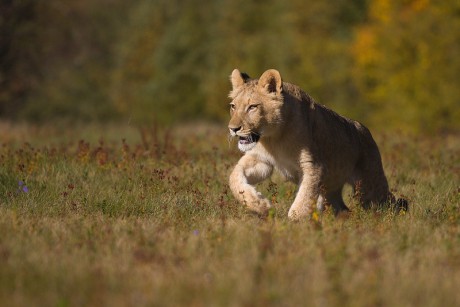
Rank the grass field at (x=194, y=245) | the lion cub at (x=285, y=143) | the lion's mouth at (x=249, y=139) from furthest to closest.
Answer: the lion's mouth at (x=249, y=139) < the lion cub at (x=285, y=143) < the grass field at (x=194, y=245)

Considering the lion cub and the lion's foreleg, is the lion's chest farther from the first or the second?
the lion's foreleg

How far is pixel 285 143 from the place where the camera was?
23.9ft

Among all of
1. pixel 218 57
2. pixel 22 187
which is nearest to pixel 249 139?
pixel 22 187

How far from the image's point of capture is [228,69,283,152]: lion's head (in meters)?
7.20

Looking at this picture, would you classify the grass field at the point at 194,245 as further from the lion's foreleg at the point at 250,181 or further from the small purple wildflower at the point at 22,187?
the lion's foreleg at the point at 250,181

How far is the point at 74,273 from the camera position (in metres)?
4.52

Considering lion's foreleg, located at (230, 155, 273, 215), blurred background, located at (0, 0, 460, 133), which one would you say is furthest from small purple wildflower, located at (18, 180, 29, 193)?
blurred background, located at (0, 0, 460, 133)

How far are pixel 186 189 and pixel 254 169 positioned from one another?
97 cm

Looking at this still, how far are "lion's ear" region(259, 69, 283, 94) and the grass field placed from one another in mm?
1197

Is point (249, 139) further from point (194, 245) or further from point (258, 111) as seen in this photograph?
point (194, 245)

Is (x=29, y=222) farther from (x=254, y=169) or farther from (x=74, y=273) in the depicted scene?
(x=254, y=169)

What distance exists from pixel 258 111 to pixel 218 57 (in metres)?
37.0

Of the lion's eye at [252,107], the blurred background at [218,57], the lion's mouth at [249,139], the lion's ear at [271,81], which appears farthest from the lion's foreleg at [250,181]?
the blurred background at [218,57]

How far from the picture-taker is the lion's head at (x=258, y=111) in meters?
7.20
